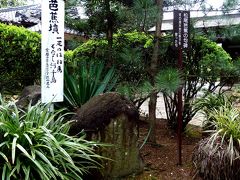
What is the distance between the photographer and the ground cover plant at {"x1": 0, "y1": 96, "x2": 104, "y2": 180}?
2904mm

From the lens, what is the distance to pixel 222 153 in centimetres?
359

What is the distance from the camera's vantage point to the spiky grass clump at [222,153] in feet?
11.7

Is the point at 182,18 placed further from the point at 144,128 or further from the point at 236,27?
the point at 144,128

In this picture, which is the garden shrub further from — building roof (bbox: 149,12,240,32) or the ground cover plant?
the ground cover plant

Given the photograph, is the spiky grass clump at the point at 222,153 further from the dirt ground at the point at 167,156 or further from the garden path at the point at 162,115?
the garden path at the point at 162,115

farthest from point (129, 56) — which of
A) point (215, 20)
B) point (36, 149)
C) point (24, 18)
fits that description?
point (24, 18)

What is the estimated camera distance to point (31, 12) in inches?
631

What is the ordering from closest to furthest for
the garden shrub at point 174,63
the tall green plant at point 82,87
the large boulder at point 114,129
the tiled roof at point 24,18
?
the large boulder at point 114,129, the tall green plant at point 82,87, the garden shrub at point 174,63, the tiled roof at point 24,18

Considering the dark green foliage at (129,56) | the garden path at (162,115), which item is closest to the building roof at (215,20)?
the dark green foliage at (129,56)

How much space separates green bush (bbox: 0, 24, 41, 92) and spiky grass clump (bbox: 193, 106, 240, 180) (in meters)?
3.82

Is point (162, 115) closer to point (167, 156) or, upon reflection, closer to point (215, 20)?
point (215, 20)

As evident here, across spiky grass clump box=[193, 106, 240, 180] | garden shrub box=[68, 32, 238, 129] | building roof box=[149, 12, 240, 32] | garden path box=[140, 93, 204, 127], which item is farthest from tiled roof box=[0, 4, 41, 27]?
spiky grass clump box=[193, 106, 240, 180]

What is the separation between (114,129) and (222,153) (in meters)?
1.15

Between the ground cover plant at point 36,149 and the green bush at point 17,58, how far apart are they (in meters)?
3.05
